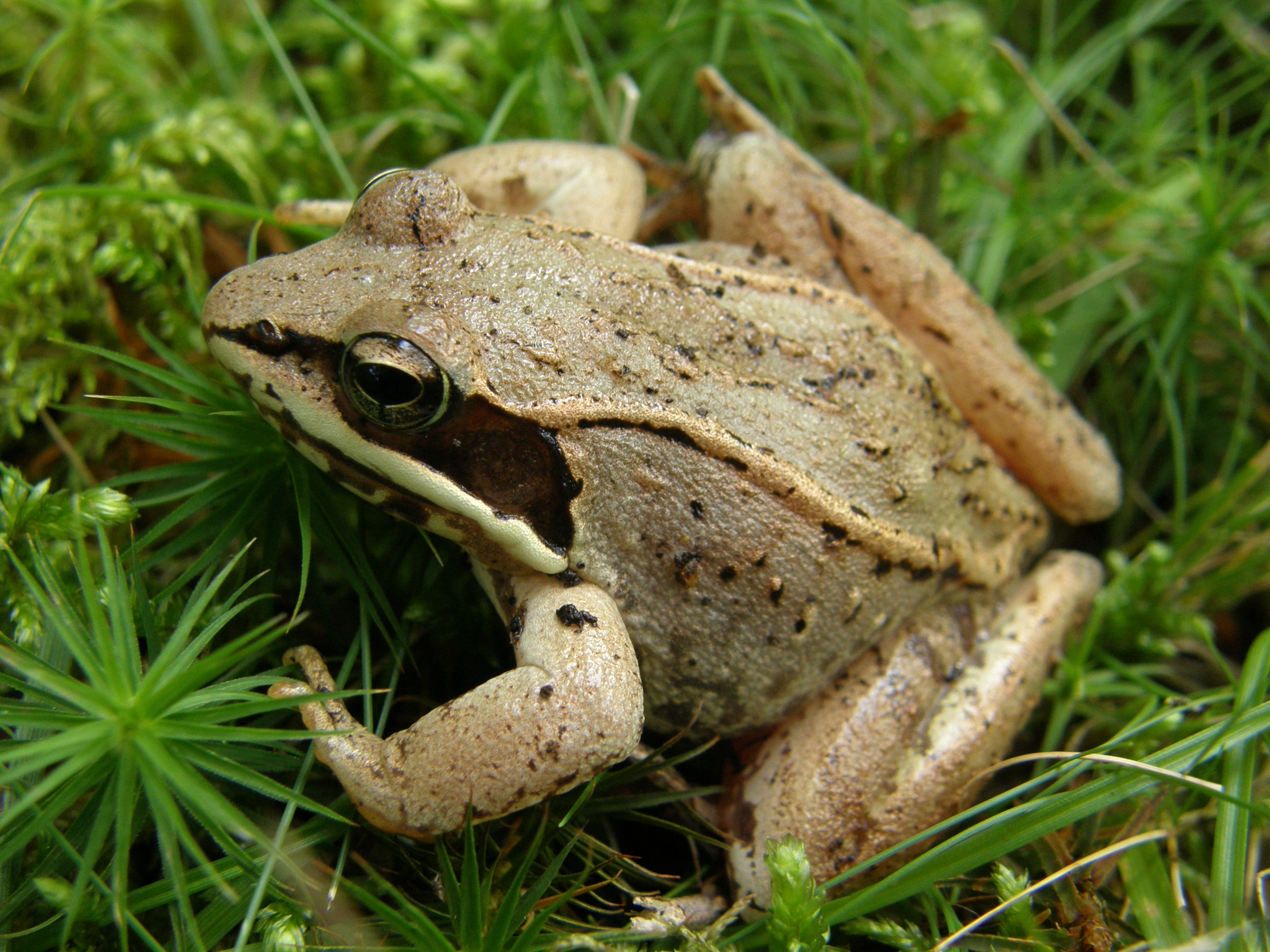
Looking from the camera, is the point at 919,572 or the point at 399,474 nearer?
the point at 399,474

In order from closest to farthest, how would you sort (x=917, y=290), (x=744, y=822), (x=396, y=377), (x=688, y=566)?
(x=396, y=377) < (x=688, y=566) < (x=744, y=822) < (x=917, y=290)

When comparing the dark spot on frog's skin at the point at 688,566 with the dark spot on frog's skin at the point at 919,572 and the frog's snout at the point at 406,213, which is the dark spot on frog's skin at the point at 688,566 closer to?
the dark spot on frog's skin at the point at 919,572

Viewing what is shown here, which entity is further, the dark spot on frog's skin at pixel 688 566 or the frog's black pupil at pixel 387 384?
the dark spot on frog's skin at pixel 688 566

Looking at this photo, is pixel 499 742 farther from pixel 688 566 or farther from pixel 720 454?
pixel 720 454

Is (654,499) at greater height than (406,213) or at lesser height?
lesser

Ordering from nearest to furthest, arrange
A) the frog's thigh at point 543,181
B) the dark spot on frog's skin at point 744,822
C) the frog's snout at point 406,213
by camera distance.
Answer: the frog's snout at point 406,213 → the dark spot on frog's skin at point 744,822 → the frog's thigh at point 543,181

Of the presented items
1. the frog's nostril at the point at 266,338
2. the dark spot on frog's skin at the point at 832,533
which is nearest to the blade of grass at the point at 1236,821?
the dark spot on frog's skin at the point at 832,533

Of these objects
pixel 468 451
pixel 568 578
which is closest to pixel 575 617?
pixel 568 578

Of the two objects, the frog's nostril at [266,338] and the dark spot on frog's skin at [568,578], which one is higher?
the frog's nostril at [266,338]

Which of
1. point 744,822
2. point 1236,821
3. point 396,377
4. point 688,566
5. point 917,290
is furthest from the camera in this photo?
point 917,290
